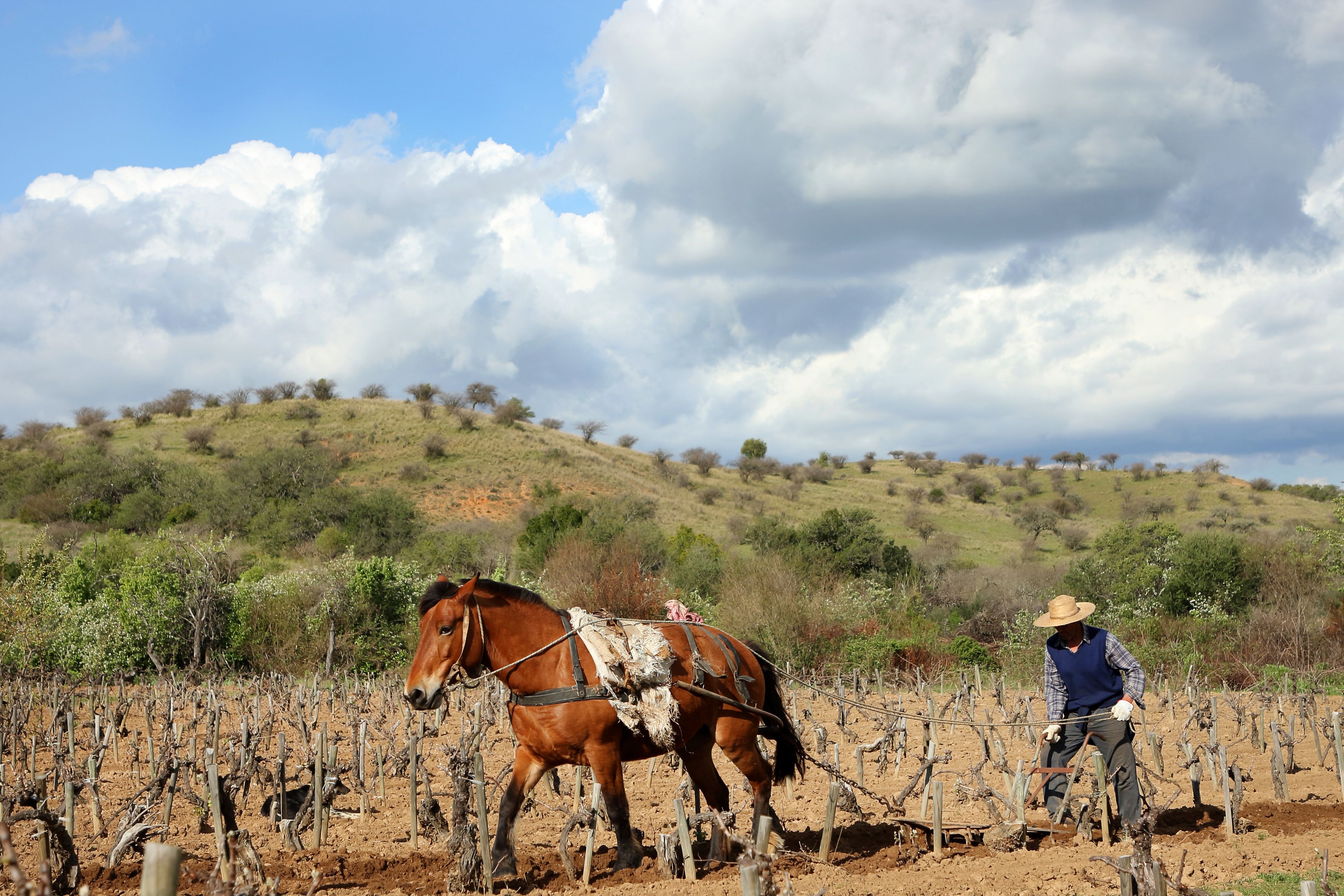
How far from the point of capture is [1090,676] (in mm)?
6863

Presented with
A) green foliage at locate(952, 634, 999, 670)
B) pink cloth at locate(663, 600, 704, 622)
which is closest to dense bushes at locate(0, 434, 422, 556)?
green foliage at locate(952, 634, 999, 670)

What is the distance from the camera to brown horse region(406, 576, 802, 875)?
630 cm

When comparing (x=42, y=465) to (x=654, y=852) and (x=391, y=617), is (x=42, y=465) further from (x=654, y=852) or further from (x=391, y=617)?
(x=654, y=852)

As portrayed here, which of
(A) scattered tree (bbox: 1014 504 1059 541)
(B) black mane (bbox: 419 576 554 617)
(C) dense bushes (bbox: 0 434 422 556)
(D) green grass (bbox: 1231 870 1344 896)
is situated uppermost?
(C) dense bushes (bbox: 0 434 422 556)

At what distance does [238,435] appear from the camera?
58594 mm

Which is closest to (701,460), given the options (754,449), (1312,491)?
(754,449)

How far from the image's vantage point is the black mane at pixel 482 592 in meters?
6.45

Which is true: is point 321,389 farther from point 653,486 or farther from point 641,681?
point 641,681

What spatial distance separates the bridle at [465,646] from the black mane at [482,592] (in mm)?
107

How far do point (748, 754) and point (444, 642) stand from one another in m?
2.35

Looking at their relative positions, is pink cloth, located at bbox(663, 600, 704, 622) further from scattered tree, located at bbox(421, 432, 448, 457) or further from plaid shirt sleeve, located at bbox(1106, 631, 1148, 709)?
scattered tree, located at bbox(421, 432, 448, 457)

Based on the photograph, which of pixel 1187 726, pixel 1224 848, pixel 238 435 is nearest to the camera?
pixel 1224 848

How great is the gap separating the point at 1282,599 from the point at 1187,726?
1681 cm

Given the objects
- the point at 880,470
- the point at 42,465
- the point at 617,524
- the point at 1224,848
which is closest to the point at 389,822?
the point at 1224,848
